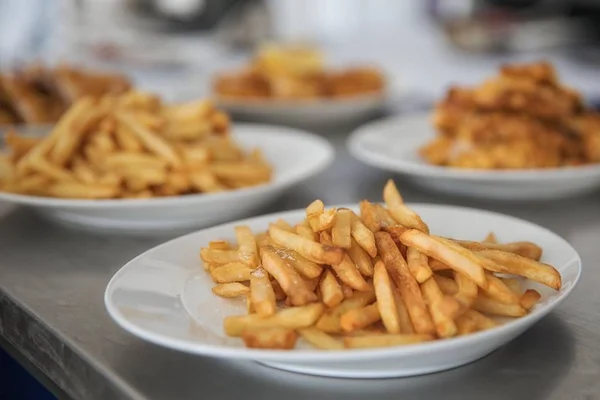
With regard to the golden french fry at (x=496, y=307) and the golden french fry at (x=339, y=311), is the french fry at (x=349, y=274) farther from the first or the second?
the golden french fry at (x=496, y=307)

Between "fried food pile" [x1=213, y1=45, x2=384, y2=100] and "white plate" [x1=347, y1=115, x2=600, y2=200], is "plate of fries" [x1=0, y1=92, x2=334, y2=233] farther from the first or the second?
"fried food pile" [x1=213, y1=45, x2=384, y2=100]

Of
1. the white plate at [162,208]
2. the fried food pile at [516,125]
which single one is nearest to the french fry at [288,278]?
the white plate at [162,208]

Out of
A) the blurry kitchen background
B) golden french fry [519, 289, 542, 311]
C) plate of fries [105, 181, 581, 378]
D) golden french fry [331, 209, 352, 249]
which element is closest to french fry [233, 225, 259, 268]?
plate of fries [105, 181, 581, 378]

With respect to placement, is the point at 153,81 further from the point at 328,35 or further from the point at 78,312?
the point at 328,35

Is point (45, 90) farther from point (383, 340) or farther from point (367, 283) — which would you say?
point (383, 340)

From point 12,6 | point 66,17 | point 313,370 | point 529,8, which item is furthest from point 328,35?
point 313,370

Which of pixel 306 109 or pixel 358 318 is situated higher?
pixel 358 318

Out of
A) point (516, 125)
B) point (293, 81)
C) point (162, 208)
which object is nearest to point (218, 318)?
point (162, 208)
